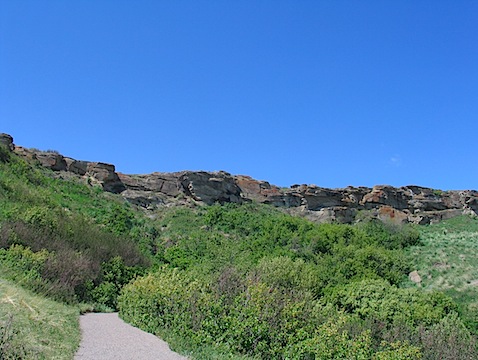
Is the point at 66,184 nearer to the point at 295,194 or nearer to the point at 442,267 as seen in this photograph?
the point at 295,194

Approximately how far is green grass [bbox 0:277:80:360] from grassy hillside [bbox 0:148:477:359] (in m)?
0.14

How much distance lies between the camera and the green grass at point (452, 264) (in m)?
25.2

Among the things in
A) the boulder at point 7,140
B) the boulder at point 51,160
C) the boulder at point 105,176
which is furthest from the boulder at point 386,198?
the boulder at point 7,140

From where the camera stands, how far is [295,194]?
5544 cm

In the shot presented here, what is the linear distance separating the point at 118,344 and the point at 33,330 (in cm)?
201

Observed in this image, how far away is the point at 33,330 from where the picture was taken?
6.87m

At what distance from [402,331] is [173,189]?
126ft

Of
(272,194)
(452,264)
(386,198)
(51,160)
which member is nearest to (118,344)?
(452,264)

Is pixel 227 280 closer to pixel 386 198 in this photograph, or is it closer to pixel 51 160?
pixel 51 160

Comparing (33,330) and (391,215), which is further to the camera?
(391,215)

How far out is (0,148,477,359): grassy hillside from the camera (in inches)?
368

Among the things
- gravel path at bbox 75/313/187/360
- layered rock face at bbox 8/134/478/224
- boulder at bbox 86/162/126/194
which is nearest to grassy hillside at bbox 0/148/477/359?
gravel path at bbox 75/313/187/360

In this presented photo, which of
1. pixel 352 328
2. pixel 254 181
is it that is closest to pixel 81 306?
pixel 352 328

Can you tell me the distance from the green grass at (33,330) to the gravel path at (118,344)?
0.27 meters
